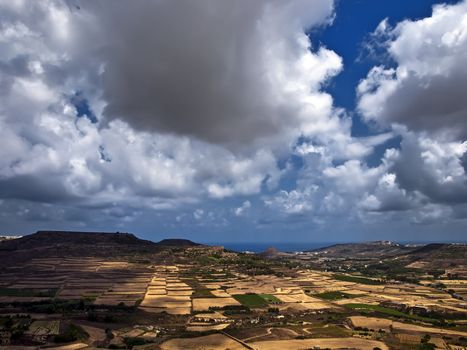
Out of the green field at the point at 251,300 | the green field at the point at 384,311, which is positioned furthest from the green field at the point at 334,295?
the green field at the point at 251,300

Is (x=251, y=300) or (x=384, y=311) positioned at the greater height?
(x=251, y=300)

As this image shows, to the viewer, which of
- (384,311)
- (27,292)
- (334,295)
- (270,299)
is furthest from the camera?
(334,295)

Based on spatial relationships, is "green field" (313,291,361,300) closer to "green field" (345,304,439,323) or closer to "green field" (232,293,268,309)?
"green field" (345,304,439,323)

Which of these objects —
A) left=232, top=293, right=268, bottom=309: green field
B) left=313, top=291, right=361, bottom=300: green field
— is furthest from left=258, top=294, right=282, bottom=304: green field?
left=313, top=291, right=361, bottom=300: green field

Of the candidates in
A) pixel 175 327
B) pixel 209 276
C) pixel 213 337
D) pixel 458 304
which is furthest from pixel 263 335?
pixel 209 276

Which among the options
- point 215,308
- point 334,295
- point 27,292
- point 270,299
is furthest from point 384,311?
point 27,292

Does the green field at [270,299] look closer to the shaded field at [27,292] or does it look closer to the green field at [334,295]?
the green field at [334,295]

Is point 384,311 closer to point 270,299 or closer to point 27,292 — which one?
point 270,299

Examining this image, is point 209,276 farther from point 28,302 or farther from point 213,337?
point 213,337

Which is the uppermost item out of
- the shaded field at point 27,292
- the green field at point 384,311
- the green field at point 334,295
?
the shaded field at point 27,292
